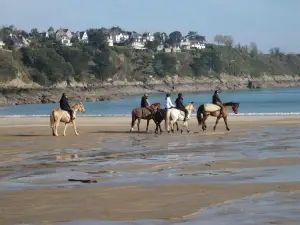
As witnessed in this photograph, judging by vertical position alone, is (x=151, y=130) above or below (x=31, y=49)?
below

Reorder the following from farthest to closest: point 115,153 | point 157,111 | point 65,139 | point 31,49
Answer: point 31,49 → point 157,111 → point 65,139 → point 115,153

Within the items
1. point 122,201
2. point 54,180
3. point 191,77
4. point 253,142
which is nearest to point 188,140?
point 253,142

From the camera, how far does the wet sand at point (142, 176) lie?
1013 cm

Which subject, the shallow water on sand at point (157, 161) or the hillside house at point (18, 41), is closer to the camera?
the shallow water on sand at point (157, 161)

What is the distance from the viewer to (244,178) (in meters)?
13.1

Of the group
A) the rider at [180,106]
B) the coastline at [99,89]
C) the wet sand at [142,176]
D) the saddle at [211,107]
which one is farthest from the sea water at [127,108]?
the wet sand at [142,176]

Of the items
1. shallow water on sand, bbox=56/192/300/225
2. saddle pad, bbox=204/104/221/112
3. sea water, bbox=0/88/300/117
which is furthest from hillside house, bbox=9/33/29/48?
shallow water on sand, bbox=56/192/300/225

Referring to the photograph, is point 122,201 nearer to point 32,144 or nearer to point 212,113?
point 32,144

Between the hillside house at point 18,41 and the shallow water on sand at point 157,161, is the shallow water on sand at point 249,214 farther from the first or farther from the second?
the hillside house at point 18,41

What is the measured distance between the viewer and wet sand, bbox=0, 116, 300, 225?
33.2ft

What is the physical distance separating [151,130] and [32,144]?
7328mm

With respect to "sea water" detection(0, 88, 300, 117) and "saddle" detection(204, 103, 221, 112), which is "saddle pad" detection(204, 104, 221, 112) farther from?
"sea water" detection(0, 88, 300, 117)

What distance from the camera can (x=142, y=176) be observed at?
45.7 ft

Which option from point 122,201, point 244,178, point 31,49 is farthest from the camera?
point 31,49
